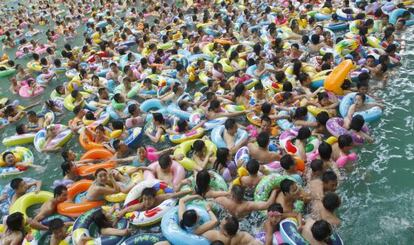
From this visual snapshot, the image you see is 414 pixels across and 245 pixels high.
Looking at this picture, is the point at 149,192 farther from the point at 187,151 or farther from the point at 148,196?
the point at 187,151

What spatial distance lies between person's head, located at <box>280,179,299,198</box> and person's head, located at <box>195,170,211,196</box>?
1.29m

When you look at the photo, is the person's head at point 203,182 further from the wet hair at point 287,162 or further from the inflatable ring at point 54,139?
the inflatable ring at point 54,139

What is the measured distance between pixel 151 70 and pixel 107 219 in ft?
21.4

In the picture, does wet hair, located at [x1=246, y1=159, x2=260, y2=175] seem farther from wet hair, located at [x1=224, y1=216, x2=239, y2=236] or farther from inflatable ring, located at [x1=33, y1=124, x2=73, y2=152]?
inflatable ring, located at [x1=33, y1=124, x2=73, y2=152]

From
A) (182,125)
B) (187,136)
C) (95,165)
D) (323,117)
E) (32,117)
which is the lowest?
(32,117)

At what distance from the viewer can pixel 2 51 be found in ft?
63.3

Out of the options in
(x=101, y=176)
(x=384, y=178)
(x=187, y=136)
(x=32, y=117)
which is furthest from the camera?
(x=32, y=117)

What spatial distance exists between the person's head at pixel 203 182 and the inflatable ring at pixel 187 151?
946 millimetres

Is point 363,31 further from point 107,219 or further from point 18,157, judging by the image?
point 18,157

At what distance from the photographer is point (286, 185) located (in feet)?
19.0

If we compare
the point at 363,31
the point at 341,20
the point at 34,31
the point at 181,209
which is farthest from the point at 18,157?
the point at 34,31

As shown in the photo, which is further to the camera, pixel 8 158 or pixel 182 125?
pixel 8 158

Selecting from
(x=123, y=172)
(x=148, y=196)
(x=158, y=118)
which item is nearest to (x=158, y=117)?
(x=158, y=118)

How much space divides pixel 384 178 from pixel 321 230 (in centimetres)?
264
